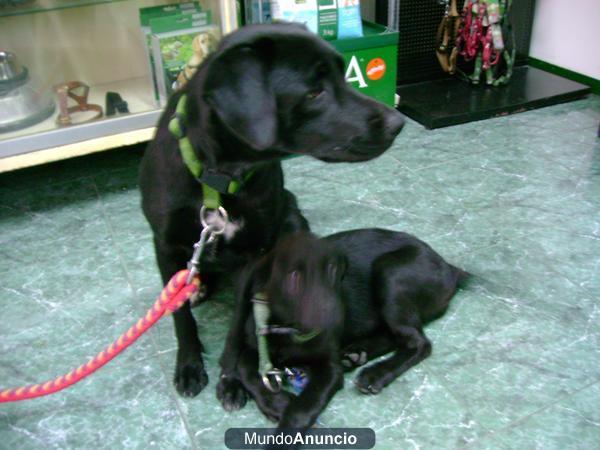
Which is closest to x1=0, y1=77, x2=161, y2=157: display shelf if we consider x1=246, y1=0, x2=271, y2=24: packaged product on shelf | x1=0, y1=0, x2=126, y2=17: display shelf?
x1=0, y1=0, x2=126, y2=17: display shelf

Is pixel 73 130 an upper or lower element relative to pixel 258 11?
lower

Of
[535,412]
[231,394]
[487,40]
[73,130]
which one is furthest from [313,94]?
[487,40]

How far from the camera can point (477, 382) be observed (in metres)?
1.27

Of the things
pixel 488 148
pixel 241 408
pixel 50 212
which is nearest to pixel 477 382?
pixel 241 408

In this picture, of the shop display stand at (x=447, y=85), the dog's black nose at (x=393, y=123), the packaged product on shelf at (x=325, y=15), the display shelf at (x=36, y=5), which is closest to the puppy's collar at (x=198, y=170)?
the dog's black nose at (x=393, y=123)

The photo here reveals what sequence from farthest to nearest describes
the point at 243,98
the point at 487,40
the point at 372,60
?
the point at 487,40 < the point at 372,60 < the point at 243,98

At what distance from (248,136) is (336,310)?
40cm

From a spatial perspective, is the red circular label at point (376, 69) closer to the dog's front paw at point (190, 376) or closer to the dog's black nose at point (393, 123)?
the dog's black nose at point (393, 123)

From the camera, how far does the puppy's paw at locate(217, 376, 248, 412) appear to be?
1.22 metres

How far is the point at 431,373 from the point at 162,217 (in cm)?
68

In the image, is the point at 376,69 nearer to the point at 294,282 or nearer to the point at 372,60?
the point at 372,60

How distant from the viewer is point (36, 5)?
219cm

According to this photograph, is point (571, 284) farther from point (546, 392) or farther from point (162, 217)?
point (162, 217)

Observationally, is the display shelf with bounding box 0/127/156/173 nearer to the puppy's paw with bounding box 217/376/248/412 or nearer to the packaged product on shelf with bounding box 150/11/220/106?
the packaged product on shelf with bounding box 150/11/220/106
